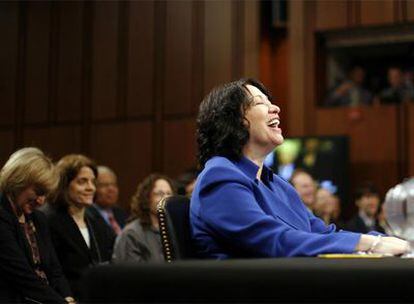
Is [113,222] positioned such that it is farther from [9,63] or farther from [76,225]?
[9,63]

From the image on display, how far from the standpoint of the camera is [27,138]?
9.09 m

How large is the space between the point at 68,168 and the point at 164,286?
321 centimetres

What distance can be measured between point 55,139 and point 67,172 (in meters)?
4.76

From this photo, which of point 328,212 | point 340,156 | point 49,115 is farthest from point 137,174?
point 328,212

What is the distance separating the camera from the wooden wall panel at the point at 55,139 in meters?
8.81

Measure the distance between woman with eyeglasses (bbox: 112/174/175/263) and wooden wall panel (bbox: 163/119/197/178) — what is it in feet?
11.7

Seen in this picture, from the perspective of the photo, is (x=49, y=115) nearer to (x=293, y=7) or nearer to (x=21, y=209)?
(x=293, y=7)

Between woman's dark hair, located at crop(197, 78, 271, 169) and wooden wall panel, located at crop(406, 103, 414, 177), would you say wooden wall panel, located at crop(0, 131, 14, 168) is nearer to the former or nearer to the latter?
wooden wall panel, located at crop(406, 103, 414, 177)

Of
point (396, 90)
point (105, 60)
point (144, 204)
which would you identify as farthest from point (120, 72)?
point (144, 204)

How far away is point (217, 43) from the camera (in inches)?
318

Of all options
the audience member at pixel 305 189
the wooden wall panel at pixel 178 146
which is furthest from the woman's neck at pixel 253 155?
the wooden wall panel at pixel 178 146

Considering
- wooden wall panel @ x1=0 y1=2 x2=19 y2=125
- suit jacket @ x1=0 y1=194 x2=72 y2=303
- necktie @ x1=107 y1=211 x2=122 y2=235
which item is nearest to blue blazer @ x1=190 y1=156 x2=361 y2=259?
suit jacket @ x1=0 y1=194 x2=72 y2=303

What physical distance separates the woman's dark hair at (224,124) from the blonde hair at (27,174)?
139 cm

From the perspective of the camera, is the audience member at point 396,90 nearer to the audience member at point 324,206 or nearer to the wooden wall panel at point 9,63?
the audience member at point 324,206
